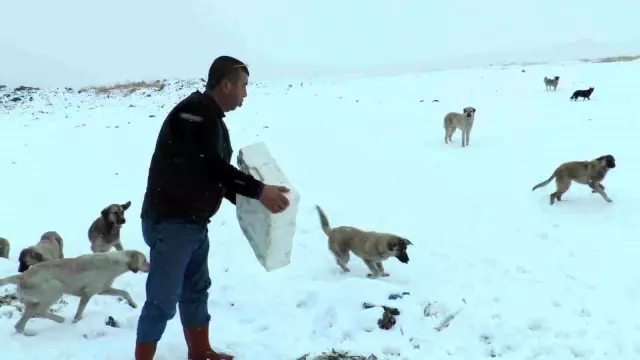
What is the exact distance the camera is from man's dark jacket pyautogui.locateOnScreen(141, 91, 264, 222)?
3.40 metres

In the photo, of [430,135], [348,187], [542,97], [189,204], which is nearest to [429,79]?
[542,97]

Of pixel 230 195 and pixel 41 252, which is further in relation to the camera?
pixel 41 252

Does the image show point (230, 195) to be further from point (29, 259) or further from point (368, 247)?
point (29, 259)

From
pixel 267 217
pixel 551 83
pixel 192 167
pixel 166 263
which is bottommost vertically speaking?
pixel 551 83

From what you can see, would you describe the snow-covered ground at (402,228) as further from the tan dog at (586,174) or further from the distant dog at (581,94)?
the distant dog at (581,94)

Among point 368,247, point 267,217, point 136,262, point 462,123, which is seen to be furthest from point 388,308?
point 462,123

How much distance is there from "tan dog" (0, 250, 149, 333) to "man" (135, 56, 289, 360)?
1697 millimetres

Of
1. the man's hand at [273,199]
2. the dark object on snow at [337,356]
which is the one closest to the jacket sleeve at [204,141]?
the man's hand at [273,199]

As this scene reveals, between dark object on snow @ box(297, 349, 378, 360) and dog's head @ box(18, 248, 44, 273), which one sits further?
dog's head @ box(18, 248, 44, 273)

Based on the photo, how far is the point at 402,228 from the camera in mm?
8406

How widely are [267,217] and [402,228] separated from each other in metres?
4.89

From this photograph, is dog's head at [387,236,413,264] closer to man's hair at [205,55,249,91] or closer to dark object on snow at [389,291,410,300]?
dark object on snow at [389,291,410,300]

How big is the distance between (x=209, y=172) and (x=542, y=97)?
63.6 feet

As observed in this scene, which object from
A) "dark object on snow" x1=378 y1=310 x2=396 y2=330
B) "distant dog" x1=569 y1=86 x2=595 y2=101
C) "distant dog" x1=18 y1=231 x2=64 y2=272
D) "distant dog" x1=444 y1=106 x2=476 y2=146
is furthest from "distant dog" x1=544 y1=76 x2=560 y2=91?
"distant dog" x1=18 y1=231 x2=64 y2=272
